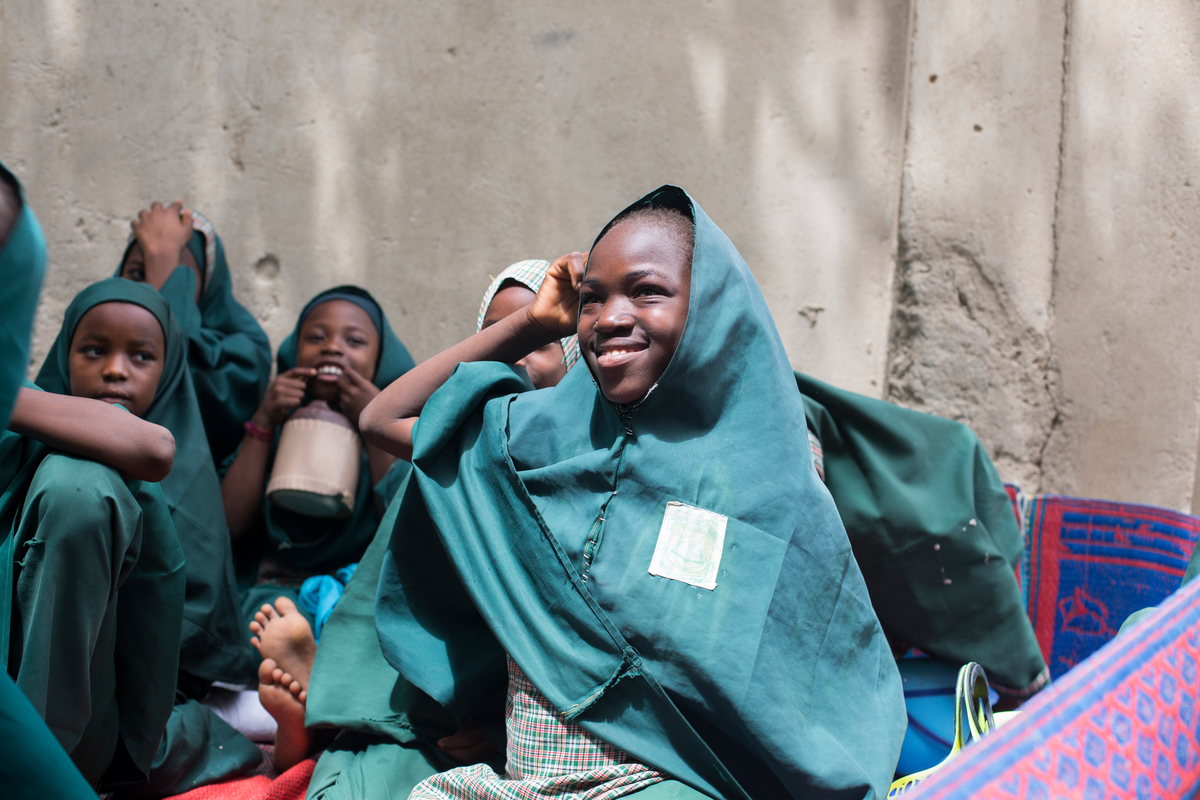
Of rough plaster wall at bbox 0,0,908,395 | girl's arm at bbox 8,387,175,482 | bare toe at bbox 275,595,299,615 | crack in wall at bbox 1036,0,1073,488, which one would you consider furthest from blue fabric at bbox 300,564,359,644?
crack in wall at bbox 1036,0,1073,488

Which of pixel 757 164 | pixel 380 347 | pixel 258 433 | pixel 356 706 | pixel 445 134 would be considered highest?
pixel 445 134

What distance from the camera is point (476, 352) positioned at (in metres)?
1.98

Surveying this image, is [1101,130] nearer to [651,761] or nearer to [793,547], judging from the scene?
[793,547]

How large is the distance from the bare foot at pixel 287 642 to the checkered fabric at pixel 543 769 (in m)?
0.59

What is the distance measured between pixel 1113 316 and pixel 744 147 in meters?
1.66

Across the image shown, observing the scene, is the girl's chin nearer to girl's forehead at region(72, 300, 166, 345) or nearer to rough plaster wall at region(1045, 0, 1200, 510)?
girl's forehead at region(72, 300, 166, 345)

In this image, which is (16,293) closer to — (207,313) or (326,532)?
(326,532)

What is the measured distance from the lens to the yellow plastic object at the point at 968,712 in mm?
1587

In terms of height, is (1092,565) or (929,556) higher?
(929,556)

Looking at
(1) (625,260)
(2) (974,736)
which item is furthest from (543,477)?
(2) (974,736)

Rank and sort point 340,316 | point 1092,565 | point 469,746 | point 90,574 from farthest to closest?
point 340,316 → point 1092,565 → point 469,746 → point 90,574

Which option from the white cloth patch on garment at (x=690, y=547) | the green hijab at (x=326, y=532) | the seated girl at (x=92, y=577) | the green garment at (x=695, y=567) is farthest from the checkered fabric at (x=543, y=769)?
the green hijab at (x=326, y=532)

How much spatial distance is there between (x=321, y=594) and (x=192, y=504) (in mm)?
444

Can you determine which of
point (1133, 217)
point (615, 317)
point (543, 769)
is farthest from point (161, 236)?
point (1133, 217)
